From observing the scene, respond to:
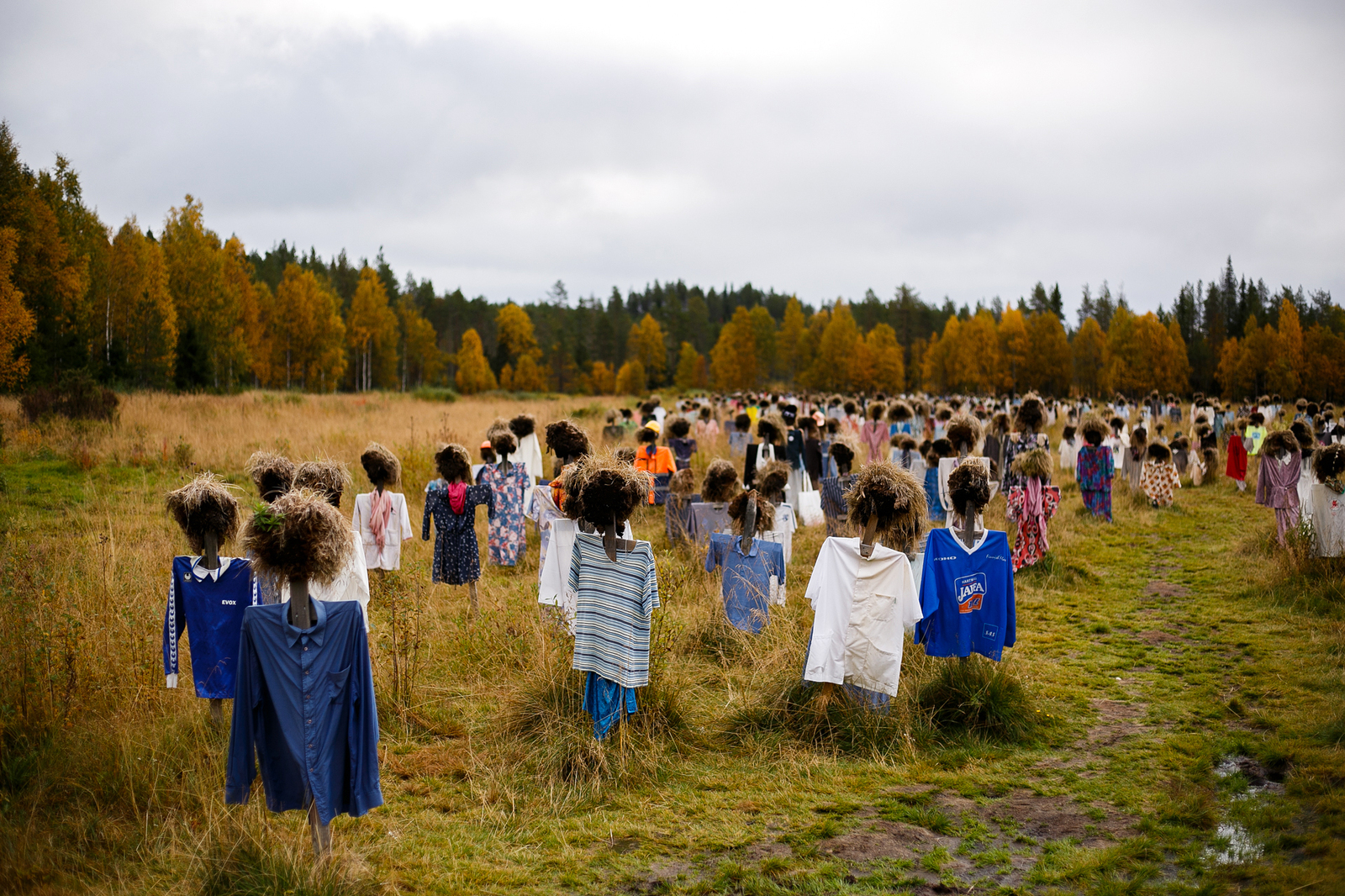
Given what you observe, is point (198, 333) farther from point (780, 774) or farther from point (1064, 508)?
point (780, 774)

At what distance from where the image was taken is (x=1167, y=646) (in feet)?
25.6

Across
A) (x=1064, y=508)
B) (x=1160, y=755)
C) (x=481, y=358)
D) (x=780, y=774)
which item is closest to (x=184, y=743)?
(x=780, y=774)

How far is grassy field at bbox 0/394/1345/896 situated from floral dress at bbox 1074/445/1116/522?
465cm

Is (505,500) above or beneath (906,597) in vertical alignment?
above

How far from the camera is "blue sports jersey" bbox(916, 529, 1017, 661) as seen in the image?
586 centimetres

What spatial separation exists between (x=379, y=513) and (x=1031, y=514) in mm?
7518

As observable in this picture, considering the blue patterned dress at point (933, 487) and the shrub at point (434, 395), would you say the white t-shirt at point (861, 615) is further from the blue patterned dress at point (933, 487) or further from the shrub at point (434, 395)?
the shrub at point (434, 395)

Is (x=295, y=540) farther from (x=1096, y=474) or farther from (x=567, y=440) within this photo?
(x=1096, y=474)

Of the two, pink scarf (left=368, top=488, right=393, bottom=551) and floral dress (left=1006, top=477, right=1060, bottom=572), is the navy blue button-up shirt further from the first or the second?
floral dress (left=1006, top=477, right=1060, bottom=572)

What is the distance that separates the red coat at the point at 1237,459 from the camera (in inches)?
639

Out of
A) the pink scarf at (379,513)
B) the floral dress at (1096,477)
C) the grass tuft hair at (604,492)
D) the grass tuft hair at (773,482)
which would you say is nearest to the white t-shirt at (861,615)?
the grass tuft hair at (604,492)

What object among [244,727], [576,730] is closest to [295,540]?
[244,727]

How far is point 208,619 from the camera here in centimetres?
489

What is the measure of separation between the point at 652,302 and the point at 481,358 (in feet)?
224
